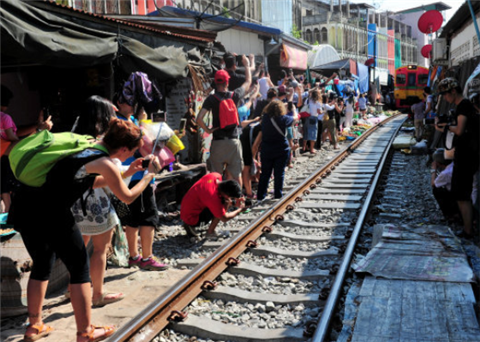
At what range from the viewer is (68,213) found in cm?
361

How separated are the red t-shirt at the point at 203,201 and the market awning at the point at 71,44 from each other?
2191 mm

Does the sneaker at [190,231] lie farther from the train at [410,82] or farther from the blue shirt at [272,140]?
the train at [410,82]

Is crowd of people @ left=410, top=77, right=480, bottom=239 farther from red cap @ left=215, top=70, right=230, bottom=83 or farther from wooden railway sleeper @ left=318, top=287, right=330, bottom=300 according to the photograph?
red cap @ left=215, top=70, right=230, bottom=83

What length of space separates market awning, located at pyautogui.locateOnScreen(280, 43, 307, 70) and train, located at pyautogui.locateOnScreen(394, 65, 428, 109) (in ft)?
53.4

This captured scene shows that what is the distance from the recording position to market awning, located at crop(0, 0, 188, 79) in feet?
17.9

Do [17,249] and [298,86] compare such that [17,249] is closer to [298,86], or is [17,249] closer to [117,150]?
[117,150]

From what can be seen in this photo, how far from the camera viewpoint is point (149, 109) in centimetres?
834

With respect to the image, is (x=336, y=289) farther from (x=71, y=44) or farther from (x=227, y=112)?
(x=71, y=44)

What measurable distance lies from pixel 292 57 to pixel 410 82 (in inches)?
757

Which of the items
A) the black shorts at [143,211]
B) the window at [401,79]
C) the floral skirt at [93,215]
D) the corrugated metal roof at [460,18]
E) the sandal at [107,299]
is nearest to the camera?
the floral skirt at [93,215]

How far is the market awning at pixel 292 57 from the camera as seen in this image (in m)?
19.1

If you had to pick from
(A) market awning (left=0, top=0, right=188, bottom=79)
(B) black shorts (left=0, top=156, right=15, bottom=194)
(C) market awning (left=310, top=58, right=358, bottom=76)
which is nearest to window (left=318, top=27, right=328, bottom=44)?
(C) market awning (left=310, top=58, right=358, bottom=76)

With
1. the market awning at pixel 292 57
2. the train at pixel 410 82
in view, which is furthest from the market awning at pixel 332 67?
the train at pixel 410 82

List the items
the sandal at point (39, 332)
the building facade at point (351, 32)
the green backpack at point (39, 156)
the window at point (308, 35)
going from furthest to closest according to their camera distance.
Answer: the window at point (308, 35) → the building facade at point (351, 32) → the sandal at point (39, 332) → the green backpack at point (39, 156)
